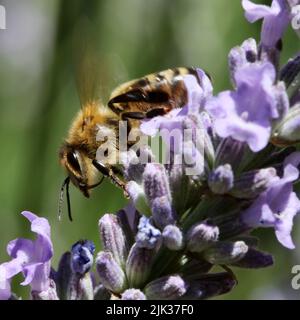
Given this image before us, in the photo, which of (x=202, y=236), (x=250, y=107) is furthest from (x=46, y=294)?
(x=250, y=107)

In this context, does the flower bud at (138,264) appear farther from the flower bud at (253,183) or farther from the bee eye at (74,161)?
Answer: the bee eye at (74,161)

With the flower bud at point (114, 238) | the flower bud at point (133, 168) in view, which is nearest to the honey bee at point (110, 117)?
the flower bud at point (133, 168)

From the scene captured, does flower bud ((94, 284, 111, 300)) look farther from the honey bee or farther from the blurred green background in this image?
the blurred green background

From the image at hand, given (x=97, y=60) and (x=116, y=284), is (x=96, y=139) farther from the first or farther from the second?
(x=116, y=284)

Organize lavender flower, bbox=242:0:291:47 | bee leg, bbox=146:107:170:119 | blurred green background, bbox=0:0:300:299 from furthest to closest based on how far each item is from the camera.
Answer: blurred green background, bbox=0:0:300:299 → bee leg, bbox=146:107:170:119 → lavender flower, bbox=242:0:291:47

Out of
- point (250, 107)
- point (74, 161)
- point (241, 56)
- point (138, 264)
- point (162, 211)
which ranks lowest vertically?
point (138, 264)

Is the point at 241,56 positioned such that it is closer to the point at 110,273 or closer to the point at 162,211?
the point at 162,211

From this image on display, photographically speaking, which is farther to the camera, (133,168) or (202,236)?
(133,168)

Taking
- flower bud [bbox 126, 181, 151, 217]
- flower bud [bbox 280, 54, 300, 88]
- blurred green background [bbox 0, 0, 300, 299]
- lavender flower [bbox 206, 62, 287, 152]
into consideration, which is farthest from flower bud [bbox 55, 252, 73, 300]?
blurred green background [bbox 0, 0, 300, 299]
